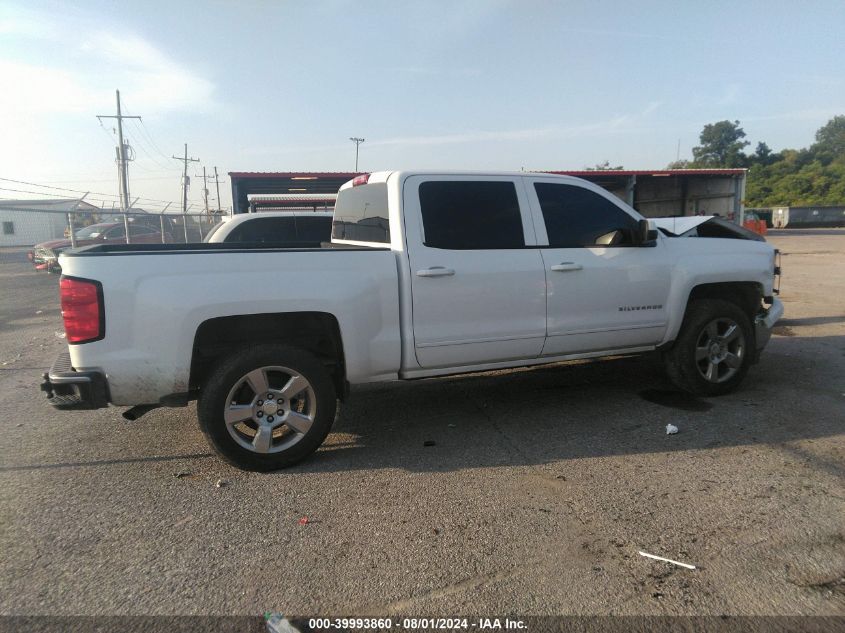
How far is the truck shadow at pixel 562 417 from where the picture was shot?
418 centimetres

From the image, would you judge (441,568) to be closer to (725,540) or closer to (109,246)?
(725,540)

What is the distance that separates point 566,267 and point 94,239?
18089mm

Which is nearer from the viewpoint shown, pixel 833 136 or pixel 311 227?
pixel 311 227

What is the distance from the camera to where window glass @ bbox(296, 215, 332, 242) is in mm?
8953

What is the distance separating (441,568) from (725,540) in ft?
4.77

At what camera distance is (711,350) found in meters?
5.24

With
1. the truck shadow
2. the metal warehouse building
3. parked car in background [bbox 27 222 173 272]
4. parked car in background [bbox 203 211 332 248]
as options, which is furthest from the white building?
the truck shadow

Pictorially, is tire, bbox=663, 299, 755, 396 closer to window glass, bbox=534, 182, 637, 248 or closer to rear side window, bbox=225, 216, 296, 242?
window glass, bbox=534, 182, 637, 248

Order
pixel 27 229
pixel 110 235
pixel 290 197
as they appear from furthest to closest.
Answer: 1. pixel 27 229
2. pixel 110 235
3. pixel 290 197

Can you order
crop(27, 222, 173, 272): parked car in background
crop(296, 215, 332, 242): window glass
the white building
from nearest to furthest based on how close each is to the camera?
crop(296, 215, 332, 242): window glass → crop(27, 222, 173, 272): parked car in background → the white building

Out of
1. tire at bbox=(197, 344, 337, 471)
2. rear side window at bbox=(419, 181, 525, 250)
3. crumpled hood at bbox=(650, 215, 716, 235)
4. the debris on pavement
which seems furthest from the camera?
crumpled hood at bbox=(650, 215, 716, 235)

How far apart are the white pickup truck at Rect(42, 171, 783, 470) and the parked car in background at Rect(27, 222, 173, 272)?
50.4 ft

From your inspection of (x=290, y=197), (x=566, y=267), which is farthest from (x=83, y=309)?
(x=290, y=197)

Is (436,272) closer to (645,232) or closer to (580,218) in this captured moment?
(580,218)
